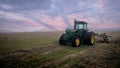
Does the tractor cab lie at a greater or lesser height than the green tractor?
greater

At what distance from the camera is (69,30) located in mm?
14820

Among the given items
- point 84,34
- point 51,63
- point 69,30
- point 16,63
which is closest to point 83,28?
point 84,34

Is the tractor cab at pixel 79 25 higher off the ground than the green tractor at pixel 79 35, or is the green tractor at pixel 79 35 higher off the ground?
the tractor cab at pixel 79 25

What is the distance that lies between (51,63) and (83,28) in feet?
28.1

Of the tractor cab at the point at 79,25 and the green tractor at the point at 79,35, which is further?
the tractor cab at the point at 79,25

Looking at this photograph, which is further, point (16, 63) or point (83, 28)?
point (83, 28)

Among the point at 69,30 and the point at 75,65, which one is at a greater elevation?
the point at 69,30

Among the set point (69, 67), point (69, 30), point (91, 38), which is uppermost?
point (69, 30)

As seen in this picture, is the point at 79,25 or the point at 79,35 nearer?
the point at 79,35

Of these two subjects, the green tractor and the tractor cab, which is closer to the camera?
the green tractor

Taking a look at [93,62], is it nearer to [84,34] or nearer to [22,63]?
[22,63]

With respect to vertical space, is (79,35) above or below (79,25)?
below

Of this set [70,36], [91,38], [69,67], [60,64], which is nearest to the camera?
[69,67]

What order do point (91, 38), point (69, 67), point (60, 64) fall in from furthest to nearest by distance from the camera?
point (91, 38)
point (60, 64)
point (69, 67)
